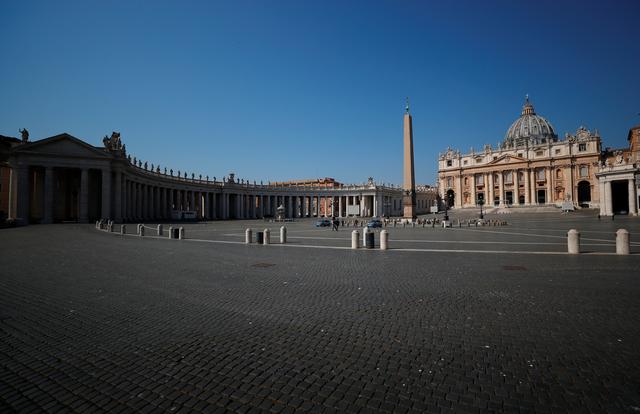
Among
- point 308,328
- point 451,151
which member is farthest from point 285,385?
point 451,151

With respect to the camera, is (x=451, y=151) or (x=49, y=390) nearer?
(x=49, y=390)

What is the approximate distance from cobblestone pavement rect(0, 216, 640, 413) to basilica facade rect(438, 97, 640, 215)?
3046 inches

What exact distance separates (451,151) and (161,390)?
121 m

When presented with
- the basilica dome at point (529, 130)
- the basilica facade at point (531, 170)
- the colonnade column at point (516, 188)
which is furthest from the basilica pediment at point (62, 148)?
the basilica dome at point (529, 130)

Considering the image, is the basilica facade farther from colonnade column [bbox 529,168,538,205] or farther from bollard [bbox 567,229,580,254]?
bollard [bbox 567,229,580,254]

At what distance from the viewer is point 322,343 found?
5.05 meters

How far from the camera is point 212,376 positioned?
4066 millimetres

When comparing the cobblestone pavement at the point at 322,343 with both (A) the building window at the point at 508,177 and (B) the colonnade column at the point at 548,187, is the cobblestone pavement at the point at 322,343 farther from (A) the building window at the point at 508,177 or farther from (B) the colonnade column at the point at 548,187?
(A) the building window at the point at 508,177

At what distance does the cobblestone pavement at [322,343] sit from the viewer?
357 centimetres

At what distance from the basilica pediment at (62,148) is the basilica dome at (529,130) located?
111729 mm

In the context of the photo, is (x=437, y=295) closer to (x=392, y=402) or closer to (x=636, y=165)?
(x=392, y=402)

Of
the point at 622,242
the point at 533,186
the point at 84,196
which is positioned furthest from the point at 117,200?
the point at 533,186

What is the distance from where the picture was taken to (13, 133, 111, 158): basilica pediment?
4366 centimetres

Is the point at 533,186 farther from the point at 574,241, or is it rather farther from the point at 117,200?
the point at 117,200
